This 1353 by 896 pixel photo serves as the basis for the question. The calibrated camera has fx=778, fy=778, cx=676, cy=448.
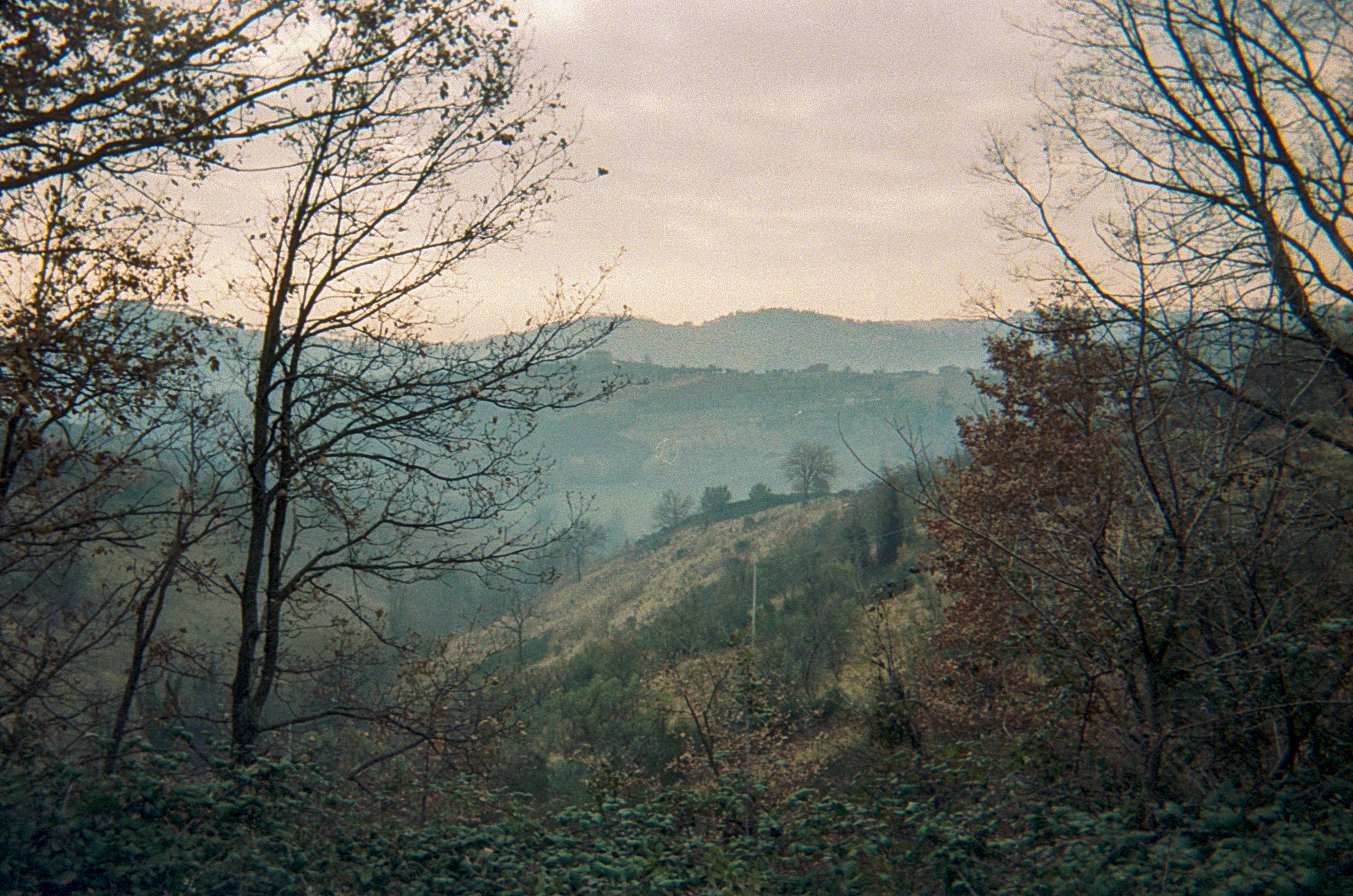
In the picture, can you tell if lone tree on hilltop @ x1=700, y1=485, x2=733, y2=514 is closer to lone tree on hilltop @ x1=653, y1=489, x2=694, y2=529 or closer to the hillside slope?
lone tree on hilltop @ x1=653, y1=489, x2=694, y2=529

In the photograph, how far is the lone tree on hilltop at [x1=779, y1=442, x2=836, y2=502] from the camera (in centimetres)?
6775

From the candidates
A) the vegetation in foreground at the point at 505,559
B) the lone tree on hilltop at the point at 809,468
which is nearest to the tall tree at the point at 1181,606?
the vegetation in foreground at the point at 505,559

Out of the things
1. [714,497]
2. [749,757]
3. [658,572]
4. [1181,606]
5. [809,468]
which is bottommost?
[658,572]

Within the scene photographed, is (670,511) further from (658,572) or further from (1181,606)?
(1181,606)

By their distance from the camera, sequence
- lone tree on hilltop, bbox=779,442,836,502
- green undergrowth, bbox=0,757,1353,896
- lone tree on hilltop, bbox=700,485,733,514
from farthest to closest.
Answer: lone tree on hilltop, bbox=700,485,733,514 → lone tree on hilltop, bbox=779,442,836,502 → green undergrowth, bbox=0,757,1353,896

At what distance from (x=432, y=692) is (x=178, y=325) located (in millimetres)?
4765

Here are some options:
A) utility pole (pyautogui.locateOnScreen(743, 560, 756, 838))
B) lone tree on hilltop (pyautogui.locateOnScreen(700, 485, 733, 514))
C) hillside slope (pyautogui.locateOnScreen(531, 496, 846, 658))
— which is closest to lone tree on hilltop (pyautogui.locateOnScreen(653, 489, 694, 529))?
lone tree on hilltop (pyautogui.locateOnScreen(700, 485, 733, 514))

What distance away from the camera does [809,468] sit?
68188 mm

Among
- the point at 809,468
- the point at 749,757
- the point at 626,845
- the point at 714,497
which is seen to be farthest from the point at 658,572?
the point at 626,845

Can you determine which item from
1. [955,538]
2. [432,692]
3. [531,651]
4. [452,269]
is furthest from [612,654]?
[452,269]

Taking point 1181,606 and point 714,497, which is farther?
point 714,497

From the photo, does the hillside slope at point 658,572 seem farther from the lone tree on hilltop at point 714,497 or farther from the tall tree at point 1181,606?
the tall tree at point 1181,606

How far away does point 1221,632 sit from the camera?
598cm

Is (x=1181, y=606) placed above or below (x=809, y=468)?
below
